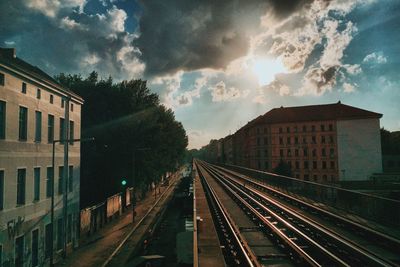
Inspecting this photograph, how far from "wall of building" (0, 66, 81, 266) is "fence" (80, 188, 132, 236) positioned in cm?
445

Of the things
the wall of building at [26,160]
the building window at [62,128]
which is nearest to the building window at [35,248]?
the wall of building at [26,160]

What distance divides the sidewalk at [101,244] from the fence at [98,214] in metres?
0.52

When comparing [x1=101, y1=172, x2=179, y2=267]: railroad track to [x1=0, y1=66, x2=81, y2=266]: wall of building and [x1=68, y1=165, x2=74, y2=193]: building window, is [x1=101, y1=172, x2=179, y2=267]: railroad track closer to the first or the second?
[x1=0, y1=66, x2=81, y2=266]: wall of building

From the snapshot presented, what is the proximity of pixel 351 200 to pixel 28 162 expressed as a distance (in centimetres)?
2036

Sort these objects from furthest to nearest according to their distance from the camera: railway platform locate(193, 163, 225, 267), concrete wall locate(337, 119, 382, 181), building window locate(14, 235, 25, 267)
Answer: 1. concrete wall locate(337, 119, 382, 181)
2. building window locate(14, 235, 25, 267)
3. railway platform locate(193, 163, 225, 267)

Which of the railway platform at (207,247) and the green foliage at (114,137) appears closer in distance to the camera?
the railway platform at (207,247)

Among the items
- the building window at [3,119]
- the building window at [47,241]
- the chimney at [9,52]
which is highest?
the chimney at [9,52]

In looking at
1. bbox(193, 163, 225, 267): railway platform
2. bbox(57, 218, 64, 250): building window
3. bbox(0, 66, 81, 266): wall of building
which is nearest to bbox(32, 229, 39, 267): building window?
bbox(0, 66, 81, 266): wall of building

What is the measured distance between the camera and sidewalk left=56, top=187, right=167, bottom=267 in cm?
2139

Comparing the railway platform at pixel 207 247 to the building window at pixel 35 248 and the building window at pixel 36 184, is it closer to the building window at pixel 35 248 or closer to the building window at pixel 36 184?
the building window at pixel 35 248

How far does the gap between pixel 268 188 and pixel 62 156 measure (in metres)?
22.7

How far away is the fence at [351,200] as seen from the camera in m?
16.3

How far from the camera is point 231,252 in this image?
14.5m

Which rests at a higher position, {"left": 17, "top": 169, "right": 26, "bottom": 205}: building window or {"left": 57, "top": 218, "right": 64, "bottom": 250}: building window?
{"left": 17, "top": 169, "right": 26, "bottom": 205}: building window
